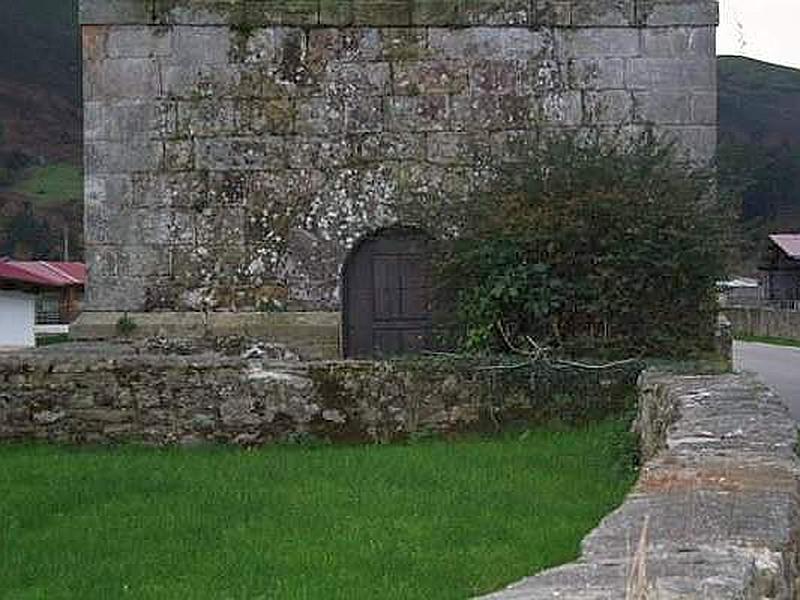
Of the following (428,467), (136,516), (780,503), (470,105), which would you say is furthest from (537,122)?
(780,503)

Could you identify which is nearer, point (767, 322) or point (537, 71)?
point (537, 71)

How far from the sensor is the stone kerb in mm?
13297

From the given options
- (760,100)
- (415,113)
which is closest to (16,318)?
(415,113)

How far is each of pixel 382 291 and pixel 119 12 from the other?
3771 millimetres

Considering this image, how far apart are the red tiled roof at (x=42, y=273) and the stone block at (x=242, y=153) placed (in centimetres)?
2469

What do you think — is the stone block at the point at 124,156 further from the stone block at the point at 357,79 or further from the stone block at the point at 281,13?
the stone block at the point at 357,79

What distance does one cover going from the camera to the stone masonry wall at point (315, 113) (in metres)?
13.3

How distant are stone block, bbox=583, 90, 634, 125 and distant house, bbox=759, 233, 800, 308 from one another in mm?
45998

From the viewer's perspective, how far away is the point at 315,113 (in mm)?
13281

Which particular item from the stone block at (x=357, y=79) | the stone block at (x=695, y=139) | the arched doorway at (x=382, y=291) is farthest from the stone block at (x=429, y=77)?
the stone block at (x=695, y=139)

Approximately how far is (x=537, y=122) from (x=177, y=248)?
3735 mm

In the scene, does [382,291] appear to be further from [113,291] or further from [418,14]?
[418,14]

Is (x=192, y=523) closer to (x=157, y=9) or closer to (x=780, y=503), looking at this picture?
(x=780, y=503)

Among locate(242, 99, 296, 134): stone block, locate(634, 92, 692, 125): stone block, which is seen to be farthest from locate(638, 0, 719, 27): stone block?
locate(242, 99, 296, 134): stone block
